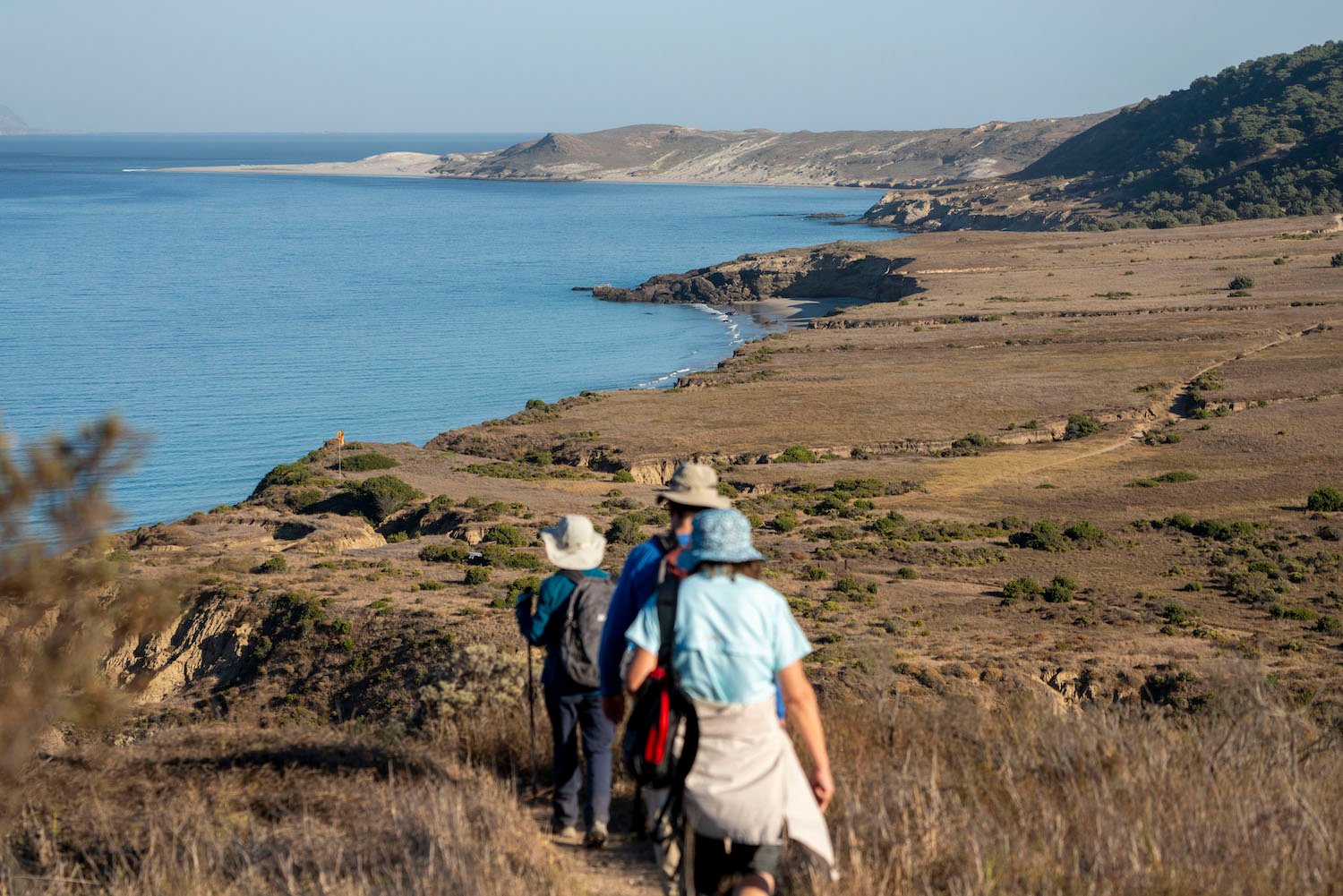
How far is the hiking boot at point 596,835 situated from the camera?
6039 millimetres

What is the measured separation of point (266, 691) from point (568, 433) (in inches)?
953

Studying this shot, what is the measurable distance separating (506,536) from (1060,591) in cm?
1253

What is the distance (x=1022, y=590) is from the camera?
78.3ft

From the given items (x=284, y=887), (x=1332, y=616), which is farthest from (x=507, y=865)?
(x=1332, y=616)

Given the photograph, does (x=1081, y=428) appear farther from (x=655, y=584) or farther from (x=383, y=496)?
(x=655, y=584)

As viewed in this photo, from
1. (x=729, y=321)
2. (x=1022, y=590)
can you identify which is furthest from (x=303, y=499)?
(x=729, y=321)

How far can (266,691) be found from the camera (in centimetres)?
1975

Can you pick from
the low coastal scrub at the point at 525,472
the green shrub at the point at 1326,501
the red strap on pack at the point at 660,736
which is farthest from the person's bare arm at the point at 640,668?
the low coastal scrub at the point at 525,472

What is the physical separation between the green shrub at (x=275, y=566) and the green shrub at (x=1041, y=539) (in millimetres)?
16496

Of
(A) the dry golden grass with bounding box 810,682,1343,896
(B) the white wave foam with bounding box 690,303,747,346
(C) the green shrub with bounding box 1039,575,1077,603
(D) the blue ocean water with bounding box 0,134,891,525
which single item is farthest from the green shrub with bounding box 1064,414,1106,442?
(A) the dry golden grass with bounding box 810,682,1343,896

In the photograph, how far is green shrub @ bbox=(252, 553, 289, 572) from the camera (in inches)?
982

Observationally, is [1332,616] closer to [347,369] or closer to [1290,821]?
[1290,821]

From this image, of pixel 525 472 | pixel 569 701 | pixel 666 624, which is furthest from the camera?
pixel 525 472

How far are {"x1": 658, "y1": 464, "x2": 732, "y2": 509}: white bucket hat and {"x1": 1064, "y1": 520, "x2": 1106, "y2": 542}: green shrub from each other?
80.7 ft
